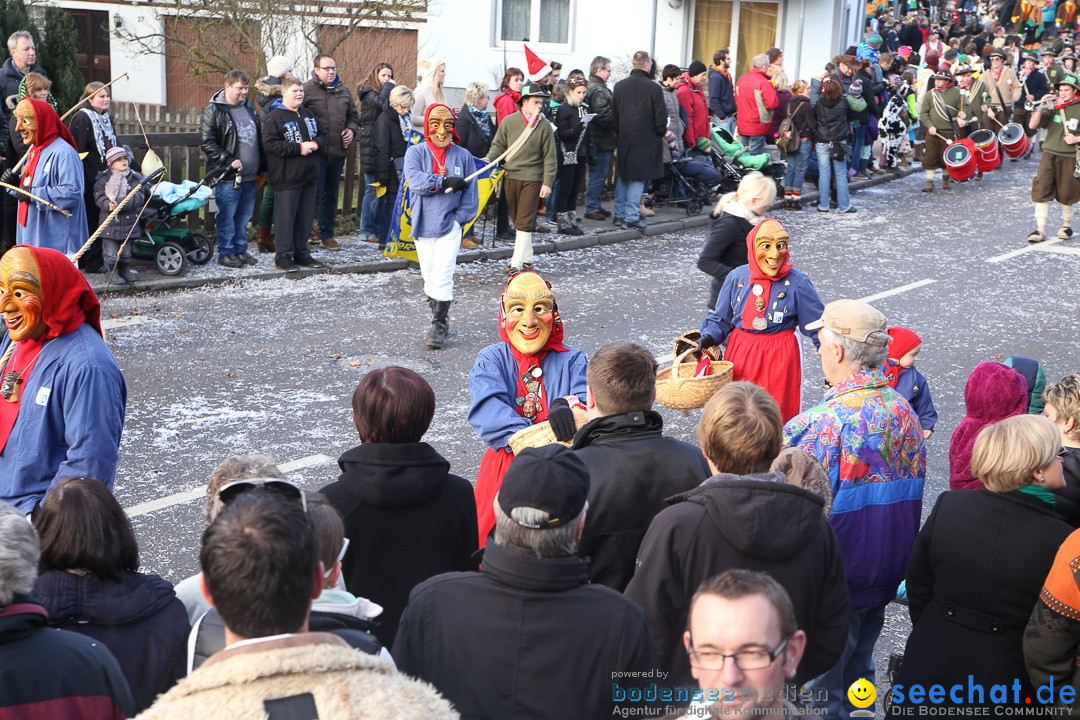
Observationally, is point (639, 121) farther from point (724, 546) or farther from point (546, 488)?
point (546, 488)

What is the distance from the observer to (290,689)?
237cm

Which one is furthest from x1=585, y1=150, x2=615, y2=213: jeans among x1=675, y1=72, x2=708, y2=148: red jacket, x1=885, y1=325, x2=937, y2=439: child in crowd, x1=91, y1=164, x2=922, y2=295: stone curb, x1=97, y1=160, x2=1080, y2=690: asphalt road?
x1=885, y1=325, x2=937, y2=439: child in crowd

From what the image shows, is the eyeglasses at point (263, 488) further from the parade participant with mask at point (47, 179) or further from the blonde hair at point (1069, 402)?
the parade participant with mask at point (47, 179)

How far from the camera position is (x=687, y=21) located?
83.7 feet

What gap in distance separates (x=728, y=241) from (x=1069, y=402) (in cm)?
363

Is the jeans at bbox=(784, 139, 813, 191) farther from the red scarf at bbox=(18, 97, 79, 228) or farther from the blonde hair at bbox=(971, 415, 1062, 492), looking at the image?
the blonde hair at bbox=(971, 415, 1062, 492)

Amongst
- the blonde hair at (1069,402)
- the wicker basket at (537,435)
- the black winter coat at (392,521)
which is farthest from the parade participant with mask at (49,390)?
the blonde hair at (1069,402)

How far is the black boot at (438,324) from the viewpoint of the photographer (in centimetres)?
1045

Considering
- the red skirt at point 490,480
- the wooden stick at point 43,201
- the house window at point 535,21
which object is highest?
the house window at point 535,21

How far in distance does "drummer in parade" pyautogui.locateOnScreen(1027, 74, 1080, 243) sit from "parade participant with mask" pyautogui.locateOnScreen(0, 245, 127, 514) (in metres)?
13.4

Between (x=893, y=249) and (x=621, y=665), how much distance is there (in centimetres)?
1299

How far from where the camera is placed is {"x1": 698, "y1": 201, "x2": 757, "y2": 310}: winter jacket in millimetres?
8438

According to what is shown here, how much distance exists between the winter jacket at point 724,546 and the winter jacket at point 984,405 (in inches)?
64.2

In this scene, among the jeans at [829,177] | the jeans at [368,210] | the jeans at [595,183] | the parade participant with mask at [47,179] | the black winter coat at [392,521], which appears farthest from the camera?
the jeans at [829,177]
